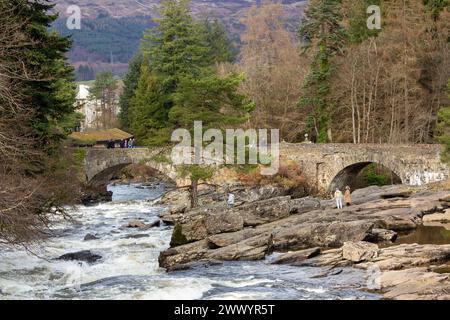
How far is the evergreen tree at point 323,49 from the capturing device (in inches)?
2012

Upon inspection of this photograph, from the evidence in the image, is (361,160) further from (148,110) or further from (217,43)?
(217,43)

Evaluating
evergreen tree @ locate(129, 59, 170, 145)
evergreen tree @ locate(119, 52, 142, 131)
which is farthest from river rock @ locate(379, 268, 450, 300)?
evergreen tree @ locate(119, 52, 142, 131)

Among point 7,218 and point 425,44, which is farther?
point 425,44

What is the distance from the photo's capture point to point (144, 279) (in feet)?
70.0

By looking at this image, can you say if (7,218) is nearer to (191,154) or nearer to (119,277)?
(119,277)

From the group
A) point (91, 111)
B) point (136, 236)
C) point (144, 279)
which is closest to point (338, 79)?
point (136, 236)

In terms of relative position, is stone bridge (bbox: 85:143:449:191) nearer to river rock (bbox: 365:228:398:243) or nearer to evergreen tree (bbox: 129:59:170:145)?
evergreen tree (bbox: 129:59:170:145)

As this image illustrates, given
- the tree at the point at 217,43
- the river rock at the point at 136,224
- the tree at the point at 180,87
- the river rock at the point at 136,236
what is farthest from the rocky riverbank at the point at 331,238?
the tree at the point at 217,43

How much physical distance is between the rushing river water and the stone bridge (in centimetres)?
1328

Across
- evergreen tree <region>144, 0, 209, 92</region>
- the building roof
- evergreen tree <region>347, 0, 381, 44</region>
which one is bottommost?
the building roof

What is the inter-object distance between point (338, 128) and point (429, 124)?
24.6 feet

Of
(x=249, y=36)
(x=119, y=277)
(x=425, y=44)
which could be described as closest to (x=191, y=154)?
(x=119, y=277)

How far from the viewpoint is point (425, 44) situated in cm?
5066

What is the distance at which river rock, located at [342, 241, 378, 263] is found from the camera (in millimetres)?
21891
